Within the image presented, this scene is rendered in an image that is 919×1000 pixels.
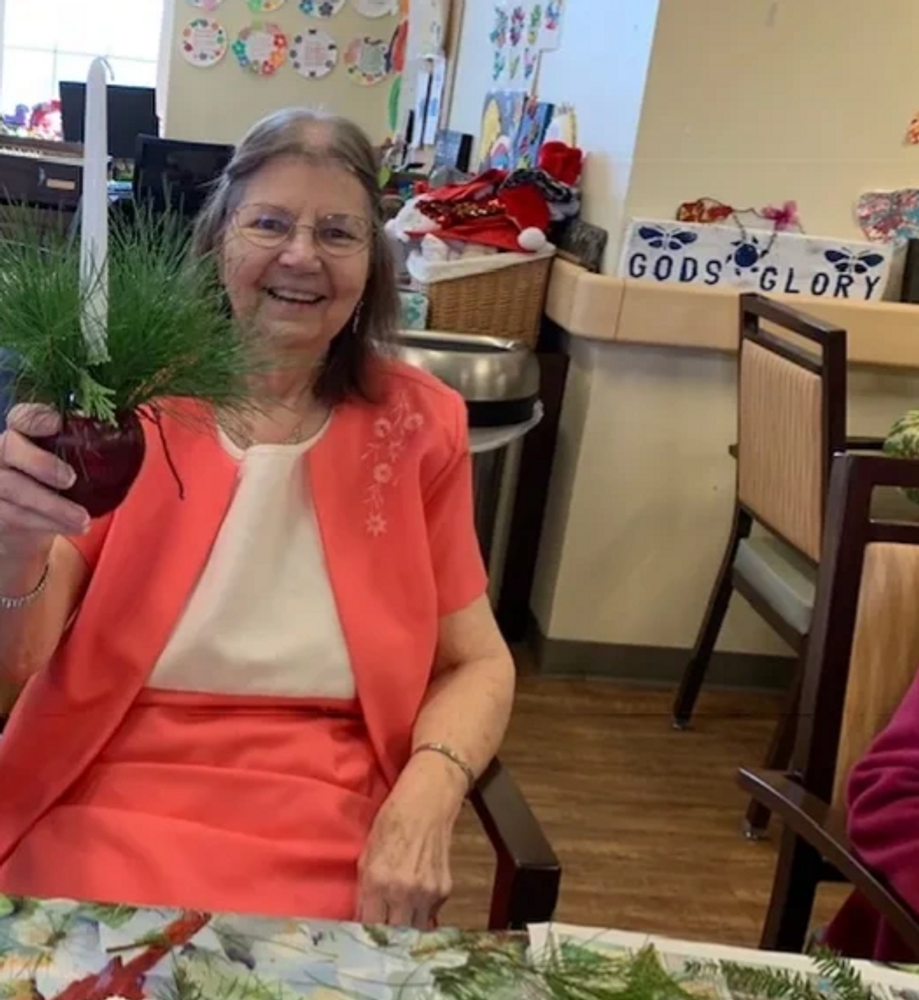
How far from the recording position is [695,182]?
287 cm

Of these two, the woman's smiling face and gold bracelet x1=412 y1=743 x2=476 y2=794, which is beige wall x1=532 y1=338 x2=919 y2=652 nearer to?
the woman's smiling face

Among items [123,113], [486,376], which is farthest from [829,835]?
[123,113]

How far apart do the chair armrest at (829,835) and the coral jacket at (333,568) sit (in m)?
0.37

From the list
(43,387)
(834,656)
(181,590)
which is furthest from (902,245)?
(43,387)

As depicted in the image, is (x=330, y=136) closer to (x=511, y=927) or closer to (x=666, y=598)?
(x=511, y=927)

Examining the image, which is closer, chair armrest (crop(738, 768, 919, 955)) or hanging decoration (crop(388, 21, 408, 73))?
chair armrest (crop(738, 768, 919, 955))

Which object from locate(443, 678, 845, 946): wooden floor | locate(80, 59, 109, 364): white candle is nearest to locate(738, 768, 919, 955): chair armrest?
locate(80, 59, 109, 364): white candle

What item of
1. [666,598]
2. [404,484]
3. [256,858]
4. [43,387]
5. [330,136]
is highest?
[330,136]

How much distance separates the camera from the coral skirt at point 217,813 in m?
1.19

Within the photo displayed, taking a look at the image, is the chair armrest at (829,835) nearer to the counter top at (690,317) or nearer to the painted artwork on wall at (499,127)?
the counter top at (690,317)

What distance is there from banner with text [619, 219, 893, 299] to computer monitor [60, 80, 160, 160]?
2.94 meters

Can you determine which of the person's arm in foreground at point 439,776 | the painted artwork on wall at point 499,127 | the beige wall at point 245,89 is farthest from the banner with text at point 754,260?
the beige wall at point 245,89

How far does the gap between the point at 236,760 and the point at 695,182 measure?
6.58 ft

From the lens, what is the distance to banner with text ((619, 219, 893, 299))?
2.85 m
